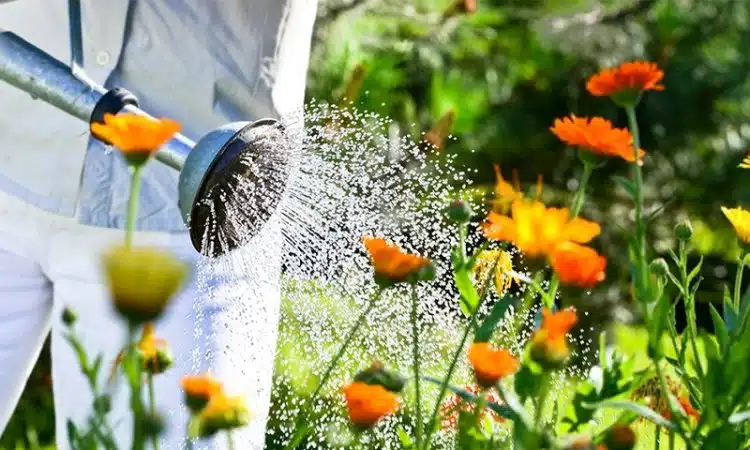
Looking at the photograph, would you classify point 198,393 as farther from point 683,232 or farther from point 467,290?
point 683,232

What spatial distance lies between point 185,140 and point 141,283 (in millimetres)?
571

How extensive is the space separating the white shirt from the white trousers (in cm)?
3

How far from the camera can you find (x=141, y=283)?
88 cm

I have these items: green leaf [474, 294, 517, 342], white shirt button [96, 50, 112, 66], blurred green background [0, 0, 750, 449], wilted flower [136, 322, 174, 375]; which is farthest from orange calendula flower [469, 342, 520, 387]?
blurred green background [0, 0, 750, 449]

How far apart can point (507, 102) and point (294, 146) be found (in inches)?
107

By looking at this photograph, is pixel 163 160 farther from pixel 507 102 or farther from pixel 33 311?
pixel 507 102

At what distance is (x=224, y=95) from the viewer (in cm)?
183

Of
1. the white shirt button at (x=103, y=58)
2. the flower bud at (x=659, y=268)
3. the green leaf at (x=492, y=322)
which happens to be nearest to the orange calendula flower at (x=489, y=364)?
the green leaf at (x=492, y=322)

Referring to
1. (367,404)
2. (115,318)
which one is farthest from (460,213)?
(115,318)

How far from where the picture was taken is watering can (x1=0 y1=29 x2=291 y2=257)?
53.6 inches

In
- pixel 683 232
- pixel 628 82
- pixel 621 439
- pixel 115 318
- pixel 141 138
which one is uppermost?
pixel 141 138

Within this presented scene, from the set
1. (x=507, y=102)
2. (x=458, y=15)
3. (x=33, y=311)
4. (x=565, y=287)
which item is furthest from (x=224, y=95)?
(x=507, y=102)

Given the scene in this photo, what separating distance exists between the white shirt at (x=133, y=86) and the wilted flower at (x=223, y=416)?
33.9 inches

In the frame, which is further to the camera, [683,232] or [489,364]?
[683,232]
